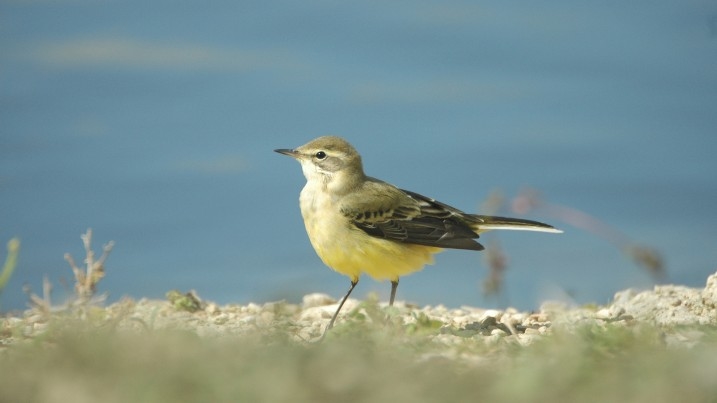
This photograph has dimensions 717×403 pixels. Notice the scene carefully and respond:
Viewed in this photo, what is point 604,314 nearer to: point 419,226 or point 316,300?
point 419,226

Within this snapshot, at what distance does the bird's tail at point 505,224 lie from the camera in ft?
36.8

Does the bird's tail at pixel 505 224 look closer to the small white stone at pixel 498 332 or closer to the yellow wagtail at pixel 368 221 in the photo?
the yellow wagtail at pixel 368 221

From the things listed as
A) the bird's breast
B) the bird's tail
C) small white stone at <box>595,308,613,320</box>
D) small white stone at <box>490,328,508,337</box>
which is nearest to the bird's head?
the bird's breast

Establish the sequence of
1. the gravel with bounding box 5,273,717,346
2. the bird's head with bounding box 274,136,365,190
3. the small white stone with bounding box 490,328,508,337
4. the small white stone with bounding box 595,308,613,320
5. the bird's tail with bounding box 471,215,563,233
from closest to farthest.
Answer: the gravel with bounding box 5,273,717,346
the small white stone with bounding box 490,328,508,337
the small white stone with bounding box 595,308,613,320
the bird's tail with bounding box 471,215,563,233
the bird's head with bounding box 274,136,365,190

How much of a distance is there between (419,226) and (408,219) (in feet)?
0.67

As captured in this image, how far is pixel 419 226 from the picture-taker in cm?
1103

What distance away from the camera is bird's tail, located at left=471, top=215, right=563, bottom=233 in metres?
11.2

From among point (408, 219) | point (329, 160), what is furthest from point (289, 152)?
point (408, 219)

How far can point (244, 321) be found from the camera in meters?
10.6

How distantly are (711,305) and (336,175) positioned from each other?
421 cm

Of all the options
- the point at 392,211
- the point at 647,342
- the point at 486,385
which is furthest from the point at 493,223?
the point at 486,385

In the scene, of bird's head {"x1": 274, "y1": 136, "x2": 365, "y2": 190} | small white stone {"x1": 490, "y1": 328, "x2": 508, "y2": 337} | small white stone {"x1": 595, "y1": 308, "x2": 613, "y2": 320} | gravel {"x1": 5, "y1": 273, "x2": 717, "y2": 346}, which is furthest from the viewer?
bird's head {"x1": 274, "y1": 136, "x2": 365, "y2": 190}

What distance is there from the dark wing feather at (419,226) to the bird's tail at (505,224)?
0.48 feet

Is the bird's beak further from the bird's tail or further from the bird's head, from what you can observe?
the bird's tail
